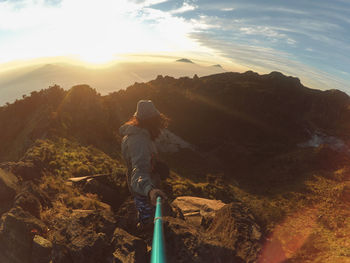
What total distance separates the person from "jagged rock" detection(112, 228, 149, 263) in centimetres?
42

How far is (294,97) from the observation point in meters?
69.8

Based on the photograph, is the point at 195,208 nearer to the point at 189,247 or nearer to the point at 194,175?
the point at 189,247

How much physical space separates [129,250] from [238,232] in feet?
7.98

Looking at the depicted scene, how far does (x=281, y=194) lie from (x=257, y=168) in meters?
16.6

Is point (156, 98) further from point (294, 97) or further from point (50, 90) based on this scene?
point (294, 97)

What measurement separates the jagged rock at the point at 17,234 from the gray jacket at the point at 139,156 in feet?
8.42

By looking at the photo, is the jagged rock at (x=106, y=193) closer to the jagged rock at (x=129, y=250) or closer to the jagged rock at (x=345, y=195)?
the jagged rock at (x=129, y=250)

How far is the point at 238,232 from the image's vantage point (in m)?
4.33

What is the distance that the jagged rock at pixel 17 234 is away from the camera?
143 inches

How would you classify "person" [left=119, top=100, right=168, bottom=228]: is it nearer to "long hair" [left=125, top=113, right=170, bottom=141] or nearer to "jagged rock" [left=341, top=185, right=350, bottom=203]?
"long hair" [left=125, top=113, right=170, bottom=141]

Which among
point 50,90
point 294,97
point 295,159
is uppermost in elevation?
point 50,90

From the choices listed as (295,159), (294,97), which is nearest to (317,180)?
(295,159)

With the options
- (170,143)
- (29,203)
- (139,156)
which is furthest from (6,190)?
(170,143)

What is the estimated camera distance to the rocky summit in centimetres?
378
